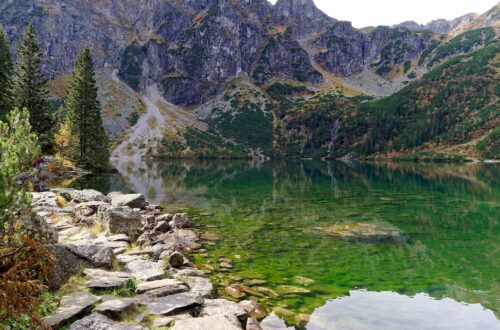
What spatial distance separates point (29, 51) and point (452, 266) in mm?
82548

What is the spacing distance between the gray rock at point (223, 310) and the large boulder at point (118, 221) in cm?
1241

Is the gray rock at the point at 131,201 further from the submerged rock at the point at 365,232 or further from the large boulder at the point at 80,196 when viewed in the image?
Answer: the submerged rock at the point at 365,232

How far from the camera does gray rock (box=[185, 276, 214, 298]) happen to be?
1602cm

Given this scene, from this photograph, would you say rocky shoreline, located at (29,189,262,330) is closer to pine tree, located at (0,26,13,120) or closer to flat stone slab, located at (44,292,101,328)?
flat stone slab, located at (44,292,101,328)

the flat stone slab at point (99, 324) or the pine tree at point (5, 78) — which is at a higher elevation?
the pine tree at point (5, 78)

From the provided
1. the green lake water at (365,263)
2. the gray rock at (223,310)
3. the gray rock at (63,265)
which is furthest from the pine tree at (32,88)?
the gray rock at (223,310)

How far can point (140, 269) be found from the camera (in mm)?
17438

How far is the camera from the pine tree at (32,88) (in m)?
71.6

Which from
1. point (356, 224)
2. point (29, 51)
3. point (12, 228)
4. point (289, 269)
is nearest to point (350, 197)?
point (356, 224)

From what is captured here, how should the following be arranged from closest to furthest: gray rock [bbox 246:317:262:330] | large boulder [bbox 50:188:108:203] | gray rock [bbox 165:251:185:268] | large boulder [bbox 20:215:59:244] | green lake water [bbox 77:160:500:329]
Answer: large boulder [bbox 20:215:59:244], gray rock [bbox 246:317:262:330], green lake water [bbox 77:160:500:329], gray rock [bbox 165:251:185:268], large boulder [bbox 50:188:108:203]

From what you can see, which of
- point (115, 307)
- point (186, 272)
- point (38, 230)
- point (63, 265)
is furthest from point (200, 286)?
point (38, 230)

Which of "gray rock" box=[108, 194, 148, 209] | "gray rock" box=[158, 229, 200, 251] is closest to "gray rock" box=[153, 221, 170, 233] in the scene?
"gray rock" box=[158, 229, 200, 251]

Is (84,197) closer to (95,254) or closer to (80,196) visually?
(80,196)

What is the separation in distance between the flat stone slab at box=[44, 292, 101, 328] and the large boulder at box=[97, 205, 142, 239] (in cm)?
1322
